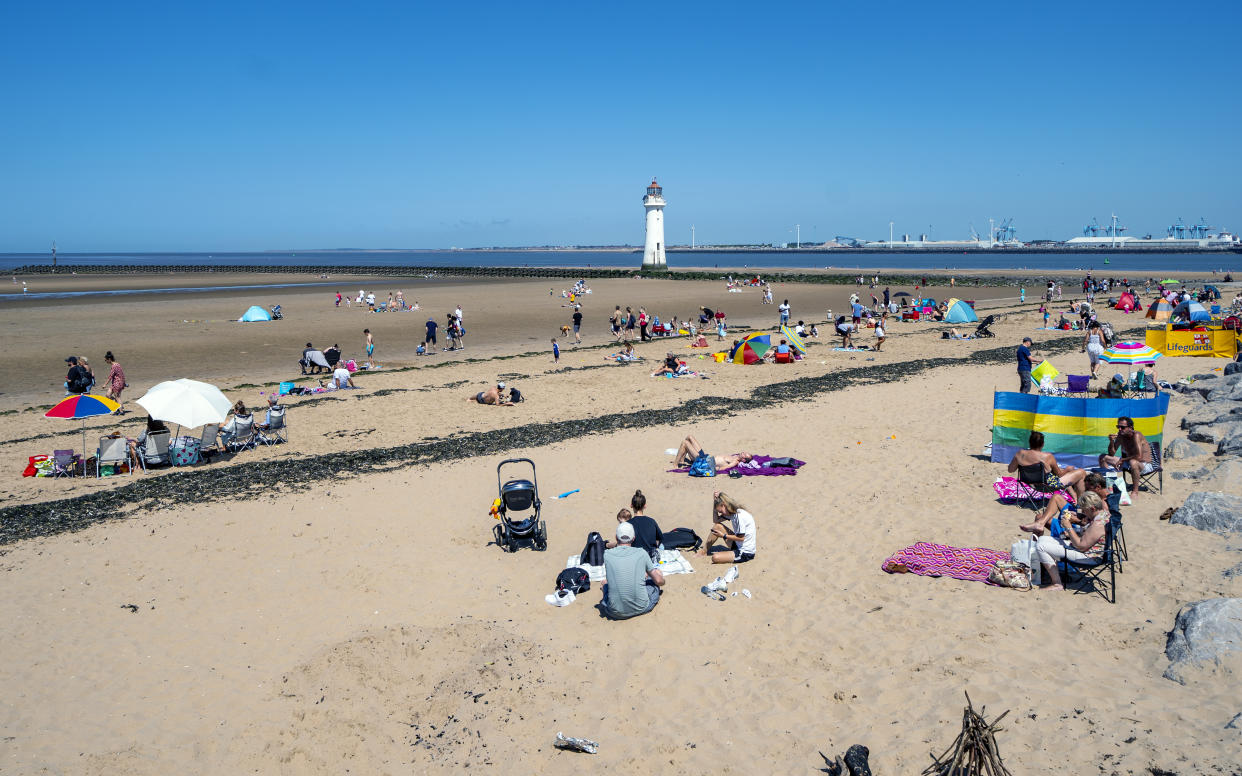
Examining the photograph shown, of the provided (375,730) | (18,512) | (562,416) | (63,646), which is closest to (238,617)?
(63,646)

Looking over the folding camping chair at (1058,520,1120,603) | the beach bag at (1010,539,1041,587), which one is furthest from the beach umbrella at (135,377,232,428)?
the folding camping chair at (1058,520,1120,603)

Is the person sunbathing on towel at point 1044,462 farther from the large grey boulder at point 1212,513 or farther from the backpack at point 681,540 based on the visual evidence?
the backpack at point 681,540

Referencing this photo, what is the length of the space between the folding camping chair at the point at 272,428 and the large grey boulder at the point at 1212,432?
14590 mm

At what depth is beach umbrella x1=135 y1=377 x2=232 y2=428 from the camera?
11859 mm

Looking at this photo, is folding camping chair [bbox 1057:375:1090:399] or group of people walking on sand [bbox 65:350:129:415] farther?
group of people walking on sand [bbox 65:350:129:415]

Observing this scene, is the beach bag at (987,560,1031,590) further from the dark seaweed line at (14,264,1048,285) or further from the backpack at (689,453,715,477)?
the dark seaweed line at (14,264,1048,285)

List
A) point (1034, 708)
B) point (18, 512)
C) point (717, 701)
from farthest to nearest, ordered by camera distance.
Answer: point (18, 512)
point (717, 701)
point (1034, 708)

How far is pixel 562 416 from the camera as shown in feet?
51.1

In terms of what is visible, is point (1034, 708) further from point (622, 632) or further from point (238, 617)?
point (238, 617)

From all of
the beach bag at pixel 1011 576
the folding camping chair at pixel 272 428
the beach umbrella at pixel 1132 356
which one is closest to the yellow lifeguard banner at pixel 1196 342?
the beach umbrella at pixel 1132 356

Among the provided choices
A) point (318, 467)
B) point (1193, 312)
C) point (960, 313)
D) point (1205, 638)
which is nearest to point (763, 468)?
point (1205, 638)

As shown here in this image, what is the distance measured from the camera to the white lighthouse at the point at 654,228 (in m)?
80.0

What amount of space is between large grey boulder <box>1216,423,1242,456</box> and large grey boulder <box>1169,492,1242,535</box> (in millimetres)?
2395

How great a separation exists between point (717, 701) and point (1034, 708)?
213 centimetres
